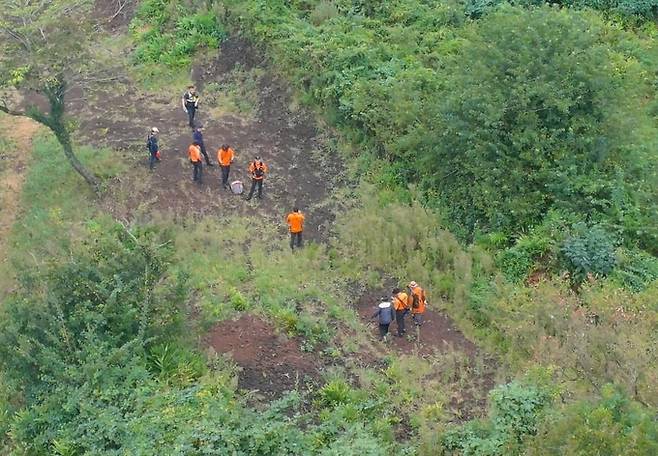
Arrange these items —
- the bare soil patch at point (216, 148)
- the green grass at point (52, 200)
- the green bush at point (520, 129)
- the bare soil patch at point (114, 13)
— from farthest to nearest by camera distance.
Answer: the bare soil patch at point (114, 13), the bare soil patch at point (216, 148), the green grass at point (52, 200), the green bush at point (520, 129)

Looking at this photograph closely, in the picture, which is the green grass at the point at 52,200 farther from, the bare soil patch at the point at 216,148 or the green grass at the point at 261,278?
the green grass at the point at 261,278

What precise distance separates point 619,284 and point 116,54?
16.7m

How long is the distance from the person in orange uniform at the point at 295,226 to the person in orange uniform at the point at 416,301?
10.2ft

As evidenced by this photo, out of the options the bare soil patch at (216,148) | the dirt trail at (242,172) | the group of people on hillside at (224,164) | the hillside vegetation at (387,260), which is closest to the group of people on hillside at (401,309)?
the dirt trail at (242,172)

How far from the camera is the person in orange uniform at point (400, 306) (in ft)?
44.1

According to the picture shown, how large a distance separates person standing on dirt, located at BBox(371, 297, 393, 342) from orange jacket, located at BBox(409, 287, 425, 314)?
424mm

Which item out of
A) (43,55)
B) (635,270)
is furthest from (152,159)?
(635,270)

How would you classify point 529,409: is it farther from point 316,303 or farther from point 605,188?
point 605,188

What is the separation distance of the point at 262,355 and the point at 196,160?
20.3 feet

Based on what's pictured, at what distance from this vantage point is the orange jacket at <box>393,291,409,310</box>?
44.0ft

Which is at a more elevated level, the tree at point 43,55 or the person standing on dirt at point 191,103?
the tree at point 43,55

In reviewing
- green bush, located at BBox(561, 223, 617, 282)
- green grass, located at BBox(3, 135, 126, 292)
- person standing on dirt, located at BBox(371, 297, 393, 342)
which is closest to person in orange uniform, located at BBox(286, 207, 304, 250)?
person standing on dirt, located at BBox(371, 297, 393, 342)

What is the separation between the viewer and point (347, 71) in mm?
19391

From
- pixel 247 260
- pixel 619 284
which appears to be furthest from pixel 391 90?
pixel 619 284
